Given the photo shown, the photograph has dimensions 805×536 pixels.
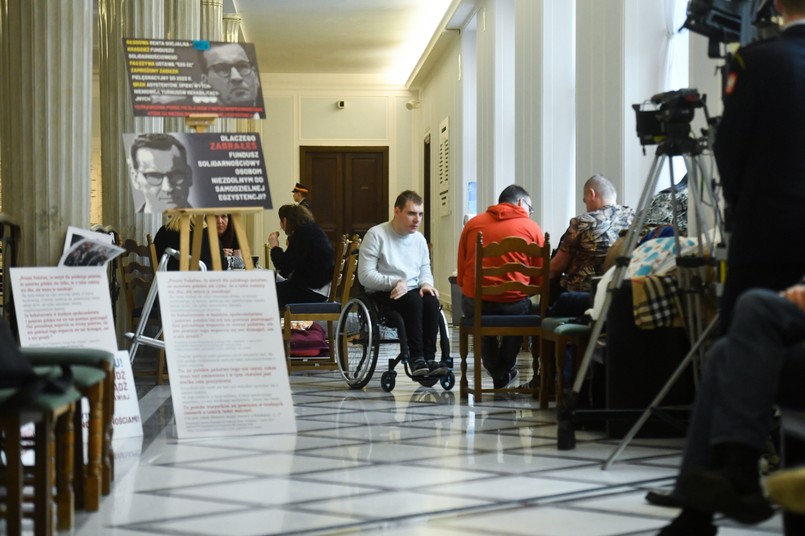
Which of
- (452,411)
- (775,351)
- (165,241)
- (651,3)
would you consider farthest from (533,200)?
(775,351)

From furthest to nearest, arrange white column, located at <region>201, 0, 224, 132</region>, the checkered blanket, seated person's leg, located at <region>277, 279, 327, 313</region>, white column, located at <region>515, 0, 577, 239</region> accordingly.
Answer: white column, located at <region>201, 0, 224, 132</region>
white column, located at <region>515, 0, 577, 239</region>
seated person's leg, located at <region>277, 279, 327, 313</region>
the checkered blanket

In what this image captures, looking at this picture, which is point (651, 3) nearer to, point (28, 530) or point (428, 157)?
point (28, 530)

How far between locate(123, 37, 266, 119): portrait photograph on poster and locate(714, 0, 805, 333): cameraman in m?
2.64

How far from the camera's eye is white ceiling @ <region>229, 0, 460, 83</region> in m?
15.1

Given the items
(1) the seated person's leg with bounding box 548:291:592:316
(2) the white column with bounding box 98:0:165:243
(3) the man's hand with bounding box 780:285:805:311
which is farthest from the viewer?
(2) the white column with bounding box 98:0:165:243

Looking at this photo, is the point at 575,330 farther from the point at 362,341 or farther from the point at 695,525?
the point at 695,525

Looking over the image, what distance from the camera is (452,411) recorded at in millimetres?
5977

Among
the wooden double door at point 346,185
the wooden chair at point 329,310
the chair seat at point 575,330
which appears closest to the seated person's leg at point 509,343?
the chair seat at point 575,330

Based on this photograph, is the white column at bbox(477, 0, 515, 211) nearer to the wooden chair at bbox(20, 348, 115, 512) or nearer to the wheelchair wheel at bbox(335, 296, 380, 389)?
the wheelchair wheel at bbox(335, 296, 380, 389)

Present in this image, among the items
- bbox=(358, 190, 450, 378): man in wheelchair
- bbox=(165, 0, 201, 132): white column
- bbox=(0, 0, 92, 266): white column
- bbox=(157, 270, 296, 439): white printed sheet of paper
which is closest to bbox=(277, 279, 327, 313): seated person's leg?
bbox=(358, 190, 450, 378): man in wheelchair

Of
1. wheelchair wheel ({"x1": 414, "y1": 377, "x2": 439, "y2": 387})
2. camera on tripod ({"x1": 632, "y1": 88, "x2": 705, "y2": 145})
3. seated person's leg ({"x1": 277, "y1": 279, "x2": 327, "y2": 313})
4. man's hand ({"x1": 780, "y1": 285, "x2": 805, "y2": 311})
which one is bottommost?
wheelchair wheel ({"x1": 414, "y1": 377, "x2": 439, "y2": 387})

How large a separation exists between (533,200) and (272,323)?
17.7 feet

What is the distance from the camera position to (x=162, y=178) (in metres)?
5.23

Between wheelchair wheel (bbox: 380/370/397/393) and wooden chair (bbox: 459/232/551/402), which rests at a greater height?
wooden chair (bbox: 459/232/551/402)
